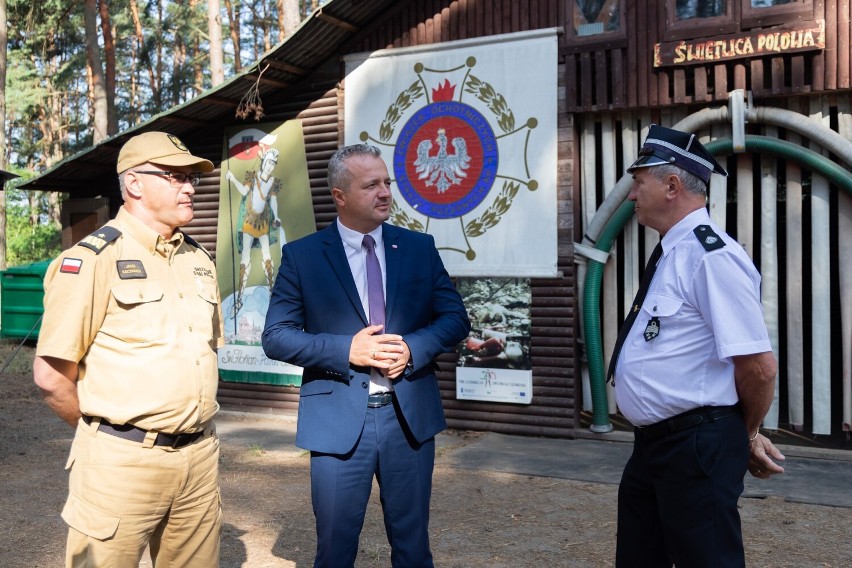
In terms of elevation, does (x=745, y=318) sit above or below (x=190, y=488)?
above

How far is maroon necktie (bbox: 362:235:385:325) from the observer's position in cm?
338

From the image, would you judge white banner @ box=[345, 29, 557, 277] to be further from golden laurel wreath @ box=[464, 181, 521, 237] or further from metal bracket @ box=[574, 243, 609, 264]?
metal bracket @ box=[574, 243, 609, 264]

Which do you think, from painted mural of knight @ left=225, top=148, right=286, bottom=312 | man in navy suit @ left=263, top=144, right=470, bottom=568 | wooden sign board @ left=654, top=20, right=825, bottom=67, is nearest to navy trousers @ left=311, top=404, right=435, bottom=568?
man in navy suit @ left=263, top=144, right=470, bottom=568

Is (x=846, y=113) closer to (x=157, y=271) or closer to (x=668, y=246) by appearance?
(x=668, y=246)

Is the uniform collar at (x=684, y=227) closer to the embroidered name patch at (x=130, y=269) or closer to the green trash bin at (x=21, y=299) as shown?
the embroidered name patch at (x=130, y=269)

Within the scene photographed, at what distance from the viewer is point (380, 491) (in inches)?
127

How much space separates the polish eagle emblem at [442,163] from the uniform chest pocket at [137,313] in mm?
5517

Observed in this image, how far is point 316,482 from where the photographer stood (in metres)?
3.23

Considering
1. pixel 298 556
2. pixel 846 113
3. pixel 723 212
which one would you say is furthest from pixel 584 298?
pixel 298 556

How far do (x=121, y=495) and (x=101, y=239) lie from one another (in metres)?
0.89

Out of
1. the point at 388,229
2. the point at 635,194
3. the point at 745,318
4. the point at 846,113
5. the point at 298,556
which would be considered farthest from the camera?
the point at 846,113

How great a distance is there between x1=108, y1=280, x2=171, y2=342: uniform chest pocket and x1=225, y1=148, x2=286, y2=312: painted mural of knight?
20.6ft

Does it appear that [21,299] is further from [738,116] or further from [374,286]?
[374,286]

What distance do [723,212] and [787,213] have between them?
52 centimetres
